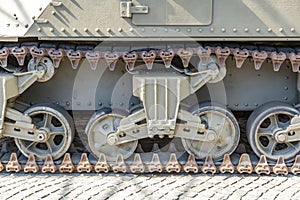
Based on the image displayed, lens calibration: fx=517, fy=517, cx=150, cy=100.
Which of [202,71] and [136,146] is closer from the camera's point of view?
[202,71]

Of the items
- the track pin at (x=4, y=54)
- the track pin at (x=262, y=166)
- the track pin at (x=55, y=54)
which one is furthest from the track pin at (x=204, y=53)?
the track pin at (x=4, y=54)

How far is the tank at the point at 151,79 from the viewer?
5.70 m

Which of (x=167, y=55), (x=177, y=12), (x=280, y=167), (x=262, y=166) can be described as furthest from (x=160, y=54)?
(x=280, y=167)

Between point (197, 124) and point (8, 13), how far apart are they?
2522mm

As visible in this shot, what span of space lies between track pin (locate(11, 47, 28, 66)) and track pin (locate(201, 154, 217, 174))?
2.47 m

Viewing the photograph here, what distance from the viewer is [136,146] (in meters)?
6.41

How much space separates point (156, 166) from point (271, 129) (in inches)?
58.2

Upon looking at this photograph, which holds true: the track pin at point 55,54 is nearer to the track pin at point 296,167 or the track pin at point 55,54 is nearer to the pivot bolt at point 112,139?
the pivot bolt at point 112,139

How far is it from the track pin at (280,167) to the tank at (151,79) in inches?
1.1

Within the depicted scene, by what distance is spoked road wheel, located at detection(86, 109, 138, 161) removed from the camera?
20.7 feet

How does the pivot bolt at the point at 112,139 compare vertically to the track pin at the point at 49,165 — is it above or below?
above

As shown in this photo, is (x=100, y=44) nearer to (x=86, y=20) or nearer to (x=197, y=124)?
(x=86, y=20)

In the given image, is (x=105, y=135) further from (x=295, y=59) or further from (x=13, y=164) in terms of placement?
(x=295, y=59)

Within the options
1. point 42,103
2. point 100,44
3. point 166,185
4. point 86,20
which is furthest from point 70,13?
point 166,185
